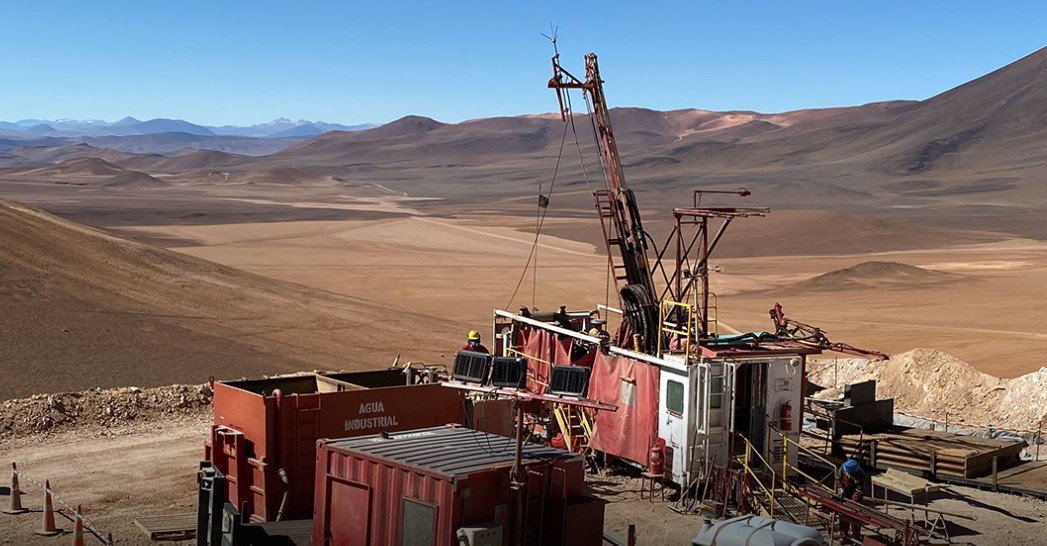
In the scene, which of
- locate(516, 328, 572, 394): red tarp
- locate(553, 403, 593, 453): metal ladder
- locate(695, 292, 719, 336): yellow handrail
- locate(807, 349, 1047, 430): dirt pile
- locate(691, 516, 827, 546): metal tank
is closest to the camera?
locate(691, 516, 827, 546): metal tank

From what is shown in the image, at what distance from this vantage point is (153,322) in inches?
1099

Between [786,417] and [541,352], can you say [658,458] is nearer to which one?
[786,417]

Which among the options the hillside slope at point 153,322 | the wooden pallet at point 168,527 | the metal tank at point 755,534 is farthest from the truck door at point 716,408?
the hillside slope at point 153,322

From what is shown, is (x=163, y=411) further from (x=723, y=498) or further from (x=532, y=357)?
(x=723, y=498)

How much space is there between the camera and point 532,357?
17516mm

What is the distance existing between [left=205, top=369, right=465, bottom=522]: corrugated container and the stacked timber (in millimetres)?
6890

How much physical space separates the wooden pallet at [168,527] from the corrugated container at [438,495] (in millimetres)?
2604

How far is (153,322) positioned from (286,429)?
1652 cm

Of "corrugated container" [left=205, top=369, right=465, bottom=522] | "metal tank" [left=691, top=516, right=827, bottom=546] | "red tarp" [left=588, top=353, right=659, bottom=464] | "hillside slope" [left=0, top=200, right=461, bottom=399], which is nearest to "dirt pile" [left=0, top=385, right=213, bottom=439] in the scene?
"hillside slope" [left=0, top=200, right=461, bottom=399]

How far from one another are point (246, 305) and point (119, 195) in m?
90.7

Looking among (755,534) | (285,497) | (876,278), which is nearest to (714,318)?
(285,497)

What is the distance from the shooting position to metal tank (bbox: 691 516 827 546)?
30.6 ft

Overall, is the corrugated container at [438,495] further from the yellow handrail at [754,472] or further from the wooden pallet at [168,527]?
the yellow handrail at [754,472]

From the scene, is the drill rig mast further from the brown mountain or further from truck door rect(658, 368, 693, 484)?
the brown mountain
